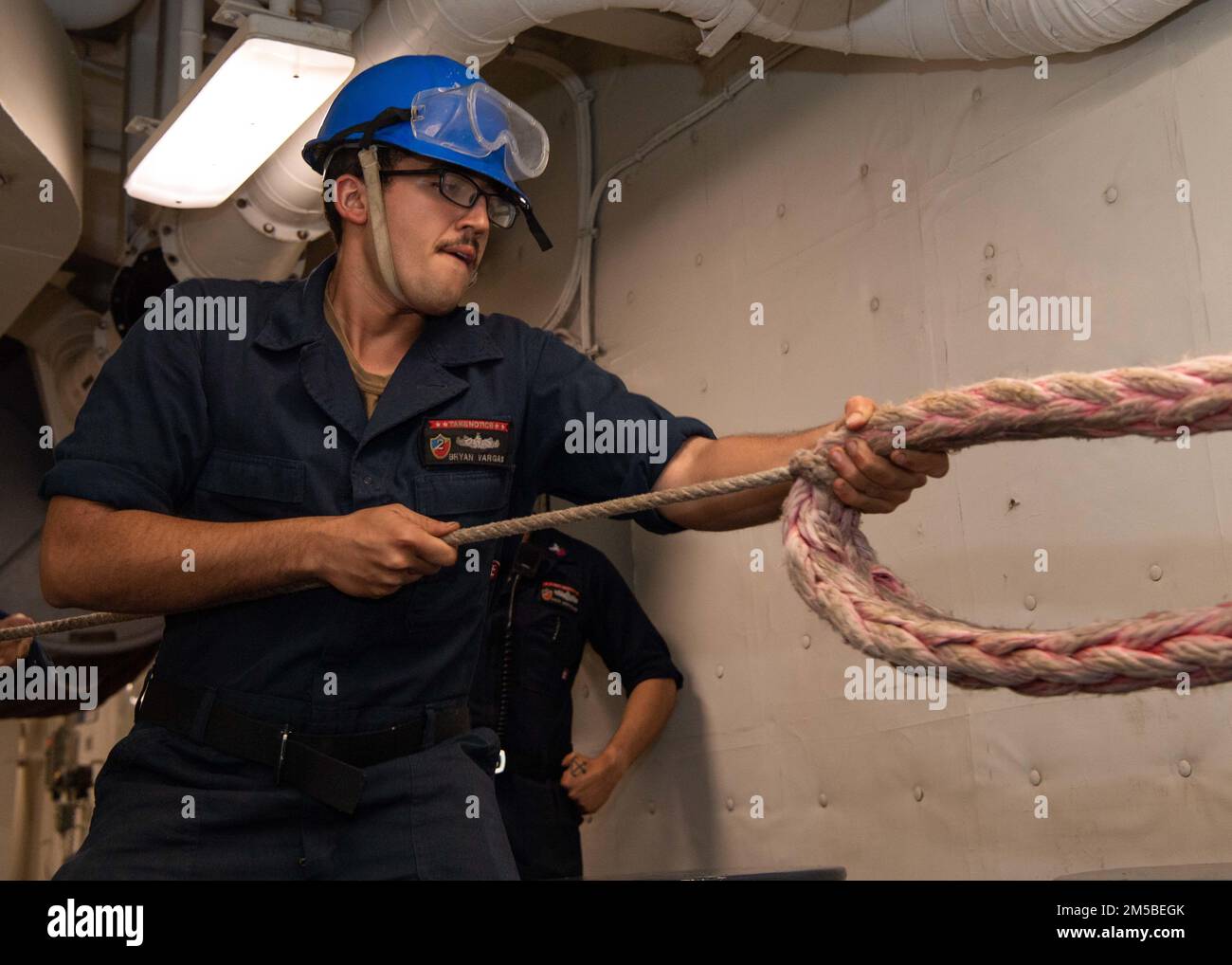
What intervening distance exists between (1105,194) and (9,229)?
2813mm

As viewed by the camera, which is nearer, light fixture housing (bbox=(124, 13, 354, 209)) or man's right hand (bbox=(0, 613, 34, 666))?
man's right hand (bbox=(0, 613, 34, 666))

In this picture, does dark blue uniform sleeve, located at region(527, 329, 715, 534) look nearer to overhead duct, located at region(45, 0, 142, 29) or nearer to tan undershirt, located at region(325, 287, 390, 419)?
tan undershirt, located at region(325, 287, 390, 419)

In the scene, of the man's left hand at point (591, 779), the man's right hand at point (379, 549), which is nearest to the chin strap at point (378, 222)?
the man's right hand at point (379, 549)

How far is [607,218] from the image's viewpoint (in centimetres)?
399

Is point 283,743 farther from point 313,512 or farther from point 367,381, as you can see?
point 367,381

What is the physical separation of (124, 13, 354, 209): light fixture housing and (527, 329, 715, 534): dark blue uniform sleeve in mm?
1227

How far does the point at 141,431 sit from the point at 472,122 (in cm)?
73

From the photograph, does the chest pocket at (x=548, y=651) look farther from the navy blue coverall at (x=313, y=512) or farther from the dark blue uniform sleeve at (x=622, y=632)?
the navy blue coverall at (x=313, y=512)

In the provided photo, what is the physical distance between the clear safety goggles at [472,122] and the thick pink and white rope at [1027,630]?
0.96 m

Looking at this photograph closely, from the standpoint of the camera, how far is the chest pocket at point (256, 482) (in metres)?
1.71

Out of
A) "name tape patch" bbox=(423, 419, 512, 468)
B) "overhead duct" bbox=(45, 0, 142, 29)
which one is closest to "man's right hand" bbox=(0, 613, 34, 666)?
"name tape patch" bbox=(423, 419, 512, 468)

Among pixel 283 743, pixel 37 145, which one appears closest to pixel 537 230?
pixel 283 743

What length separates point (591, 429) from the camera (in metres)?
1.81

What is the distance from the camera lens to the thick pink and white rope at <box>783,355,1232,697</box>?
93 centimetres
